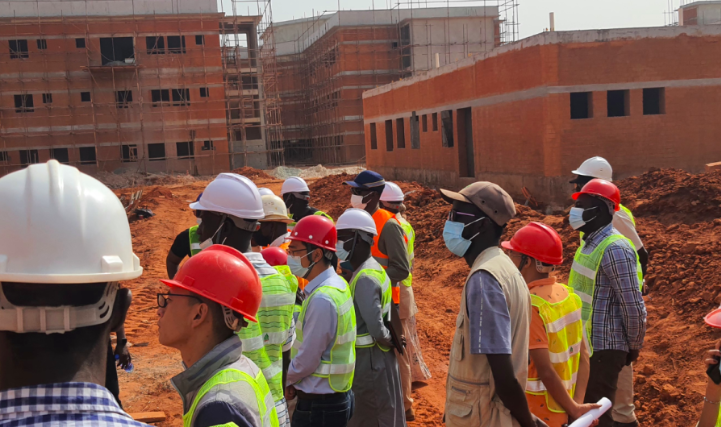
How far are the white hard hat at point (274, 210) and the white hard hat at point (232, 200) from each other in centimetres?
210

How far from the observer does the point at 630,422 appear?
5504mm

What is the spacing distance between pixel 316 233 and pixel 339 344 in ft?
2.46

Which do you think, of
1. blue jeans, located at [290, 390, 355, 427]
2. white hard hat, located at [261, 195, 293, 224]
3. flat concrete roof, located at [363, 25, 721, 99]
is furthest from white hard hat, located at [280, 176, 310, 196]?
flat concrete roof, located at [363, 25, 721, 99]

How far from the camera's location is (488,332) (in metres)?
3.02

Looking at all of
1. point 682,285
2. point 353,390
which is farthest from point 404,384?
point 682,285

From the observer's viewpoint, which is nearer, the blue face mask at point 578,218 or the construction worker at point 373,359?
the construction worker at point 373,359

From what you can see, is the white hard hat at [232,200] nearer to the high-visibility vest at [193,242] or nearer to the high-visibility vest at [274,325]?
the high-visibility vest at [274,325]

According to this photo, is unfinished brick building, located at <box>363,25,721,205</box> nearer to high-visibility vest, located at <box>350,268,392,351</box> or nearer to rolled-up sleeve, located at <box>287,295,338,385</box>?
high-visibility vest, located at <box>350,268,392,351</box>

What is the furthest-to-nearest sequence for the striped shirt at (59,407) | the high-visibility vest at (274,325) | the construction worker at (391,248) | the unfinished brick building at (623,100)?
the unfinished brick building at (623,100), the construction worker at (391,248), the high-visibility vest at (274,325), the striped shirt at (59,407)

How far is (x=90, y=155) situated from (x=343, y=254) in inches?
1597

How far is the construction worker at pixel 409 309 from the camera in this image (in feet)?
23.0

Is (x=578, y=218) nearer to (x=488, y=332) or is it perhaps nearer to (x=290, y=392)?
(x=488, y=332)

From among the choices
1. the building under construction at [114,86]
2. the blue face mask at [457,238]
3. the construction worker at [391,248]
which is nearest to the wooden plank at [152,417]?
the construction worker at [391,248]

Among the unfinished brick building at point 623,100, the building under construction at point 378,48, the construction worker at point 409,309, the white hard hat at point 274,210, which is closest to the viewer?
the white hard hat at point 274,210
